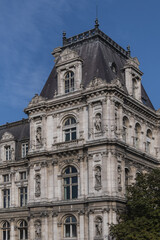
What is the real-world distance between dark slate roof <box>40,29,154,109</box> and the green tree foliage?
42.5ft

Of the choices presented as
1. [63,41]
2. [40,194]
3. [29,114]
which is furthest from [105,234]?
[63,41]

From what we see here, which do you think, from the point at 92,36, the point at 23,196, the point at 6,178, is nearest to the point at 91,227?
the point at 23,196

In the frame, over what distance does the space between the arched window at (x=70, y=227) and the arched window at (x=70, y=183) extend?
7.77 ft

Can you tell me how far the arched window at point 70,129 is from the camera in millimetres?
52094

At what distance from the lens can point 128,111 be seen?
53469mm

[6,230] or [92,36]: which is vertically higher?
[92,36]

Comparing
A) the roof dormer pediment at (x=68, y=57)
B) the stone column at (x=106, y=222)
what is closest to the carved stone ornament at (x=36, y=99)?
the roof dormer pediment at (x=68, y=57)

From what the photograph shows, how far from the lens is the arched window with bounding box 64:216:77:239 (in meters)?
49.2

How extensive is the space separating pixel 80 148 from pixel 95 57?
1186cm

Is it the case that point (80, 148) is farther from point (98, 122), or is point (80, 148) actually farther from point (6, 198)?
point (6, 198)

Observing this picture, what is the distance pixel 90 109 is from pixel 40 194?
1142 cm

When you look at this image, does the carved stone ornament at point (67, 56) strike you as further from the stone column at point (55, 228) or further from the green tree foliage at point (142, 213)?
the stone column at point (55, 228)

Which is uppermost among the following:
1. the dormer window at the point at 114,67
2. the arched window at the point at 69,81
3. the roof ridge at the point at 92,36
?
the roof ridge at the point at 92,36

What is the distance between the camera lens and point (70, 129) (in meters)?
52.4
